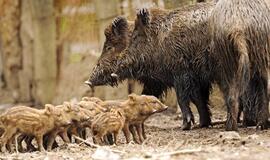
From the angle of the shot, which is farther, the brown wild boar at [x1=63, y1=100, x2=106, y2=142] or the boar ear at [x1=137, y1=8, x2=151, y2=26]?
the boar ear at [x1=137, y1=8, x2=151, y2=26]

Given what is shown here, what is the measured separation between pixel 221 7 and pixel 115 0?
5.29 meters

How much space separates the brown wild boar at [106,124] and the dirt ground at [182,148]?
0.57 ft

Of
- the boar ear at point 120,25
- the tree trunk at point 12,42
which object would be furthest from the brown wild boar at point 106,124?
the tree trunk at point 12,42

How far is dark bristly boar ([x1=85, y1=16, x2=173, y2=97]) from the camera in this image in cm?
1022

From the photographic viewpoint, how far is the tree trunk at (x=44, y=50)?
15336 millimetres

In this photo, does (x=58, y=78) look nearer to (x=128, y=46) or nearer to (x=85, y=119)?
(x=128, y=46)

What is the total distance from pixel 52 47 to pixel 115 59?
5.39 meters

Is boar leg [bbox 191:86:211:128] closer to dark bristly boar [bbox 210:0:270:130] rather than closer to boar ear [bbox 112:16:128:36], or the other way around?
dark bristly boar [bbox 210:0:270:130]

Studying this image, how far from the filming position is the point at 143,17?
9914mm

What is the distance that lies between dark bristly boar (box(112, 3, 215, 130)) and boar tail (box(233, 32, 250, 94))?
994mm

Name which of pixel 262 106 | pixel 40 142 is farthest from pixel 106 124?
pixel 262 106

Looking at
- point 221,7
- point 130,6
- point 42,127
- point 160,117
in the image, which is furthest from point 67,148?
point 130,6

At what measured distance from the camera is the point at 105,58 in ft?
34.2

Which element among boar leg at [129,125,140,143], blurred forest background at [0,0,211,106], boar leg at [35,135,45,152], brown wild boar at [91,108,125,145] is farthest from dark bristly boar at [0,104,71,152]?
blurred forest background at [0,0,211,106]
